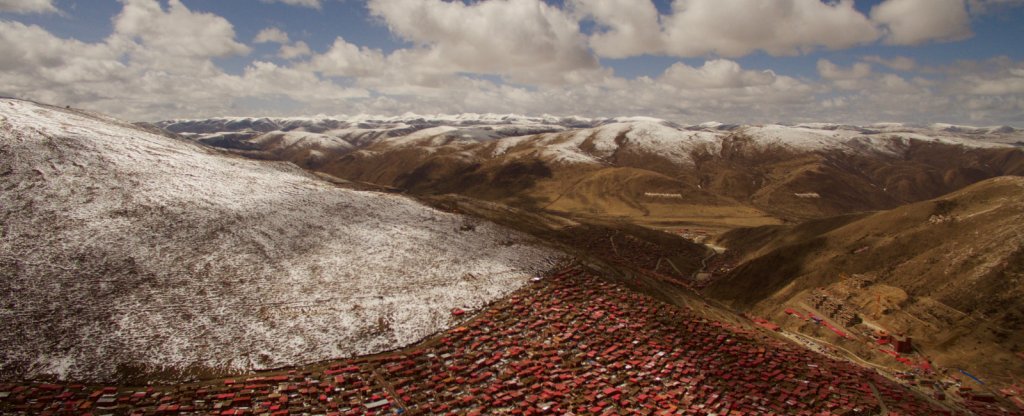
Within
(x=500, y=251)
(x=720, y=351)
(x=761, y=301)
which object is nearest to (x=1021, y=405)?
(x=720, y=351)

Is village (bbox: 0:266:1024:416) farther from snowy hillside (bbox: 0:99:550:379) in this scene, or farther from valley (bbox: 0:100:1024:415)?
snowy hillside (bbox: 0:99:550:379)

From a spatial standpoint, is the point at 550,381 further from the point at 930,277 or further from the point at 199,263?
the point at 930,277

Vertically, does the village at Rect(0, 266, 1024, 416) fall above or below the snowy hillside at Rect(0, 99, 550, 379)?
below

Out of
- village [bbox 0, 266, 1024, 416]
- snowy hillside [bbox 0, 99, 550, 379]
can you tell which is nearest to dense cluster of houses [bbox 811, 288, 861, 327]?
village [bbox 0, 266, 1024, 416]

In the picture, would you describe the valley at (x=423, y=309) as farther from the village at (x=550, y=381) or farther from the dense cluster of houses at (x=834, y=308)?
the dense cluster of houses at (x=834, y=308)

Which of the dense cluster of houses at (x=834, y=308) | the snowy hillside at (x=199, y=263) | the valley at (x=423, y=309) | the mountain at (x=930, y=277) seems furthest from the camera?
the dense cluster of houses at (x=834, y=308)

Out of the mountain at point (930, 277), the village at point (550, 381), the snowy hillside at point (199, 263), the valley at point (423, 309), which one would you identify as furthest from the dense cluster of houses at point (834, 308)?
the snowy hillside at point (199, 263)
